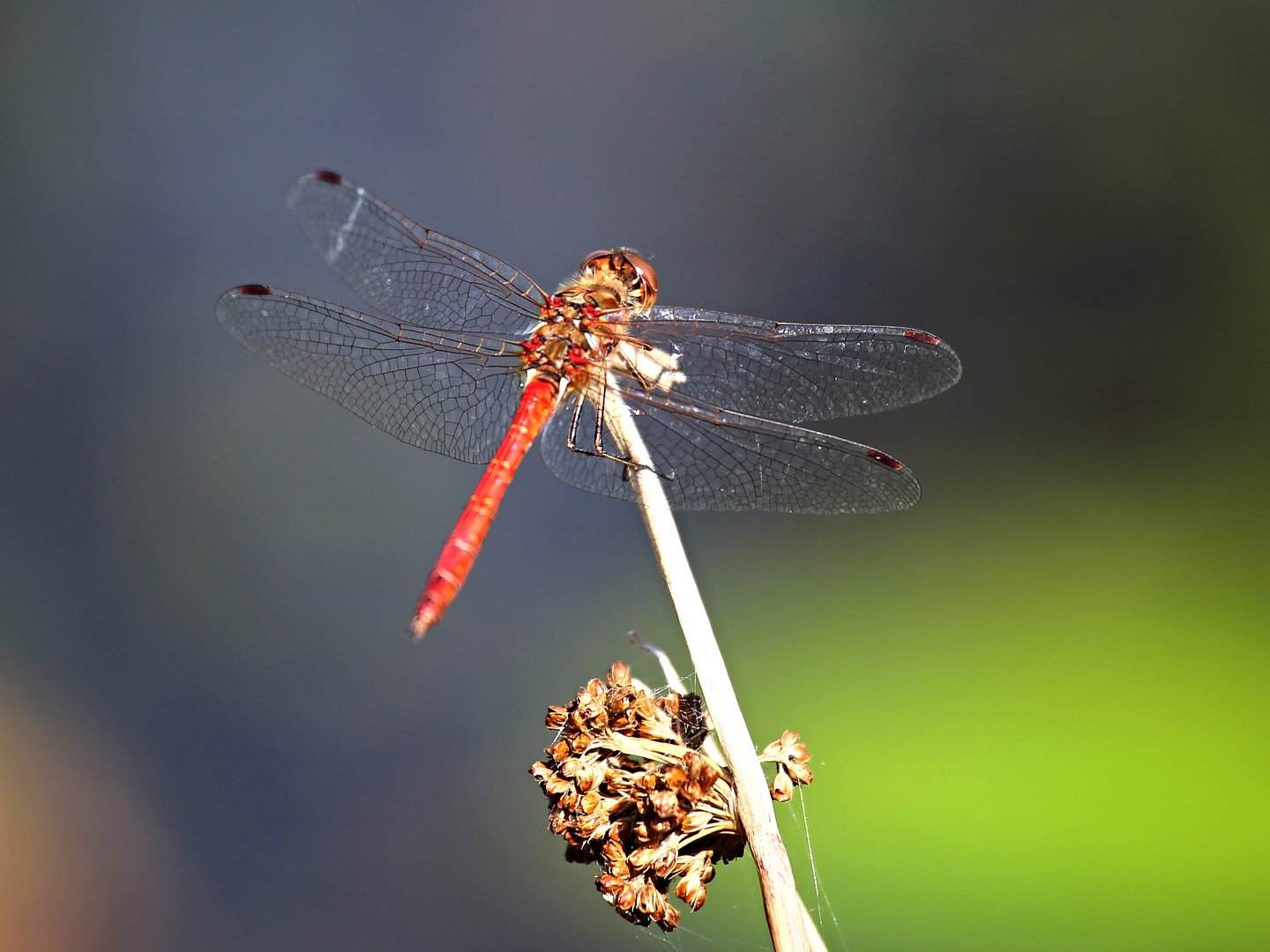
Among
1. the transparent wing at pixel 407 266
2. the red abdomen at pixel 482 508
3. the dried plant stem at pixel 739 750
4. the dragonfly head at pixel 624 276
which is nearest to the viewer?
the dried plant stem at pixel 739 750

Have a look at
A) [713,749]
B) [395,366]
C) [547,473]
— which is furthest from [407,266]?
[547,473]

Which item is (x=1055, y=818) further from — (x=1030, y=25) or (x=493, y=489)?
(x=1030, y=25)

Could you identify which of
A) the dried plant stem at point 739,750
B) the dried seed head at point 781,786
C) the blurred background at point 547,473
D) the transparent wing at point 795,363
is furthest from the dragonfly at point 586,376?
the blurred background at point 547,473

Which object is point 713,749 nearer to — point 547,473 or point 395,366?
point 395,366

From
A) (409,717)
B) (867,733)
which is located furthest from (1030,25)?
(409,717)

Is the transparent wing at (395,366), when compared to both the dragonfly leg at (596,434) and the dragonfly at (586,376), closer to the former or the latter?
the dragonfly at (586,376)

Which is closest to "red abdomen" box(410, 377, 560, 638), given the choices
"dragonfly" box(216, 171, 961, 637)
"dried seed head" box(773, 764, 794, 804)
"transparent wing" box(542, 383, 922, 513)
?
"dragonfly" box(216, 171, 961, 637)
